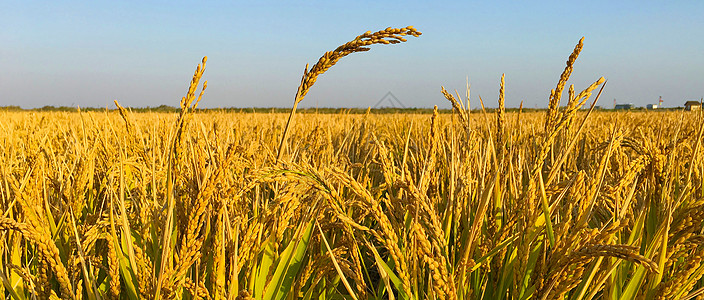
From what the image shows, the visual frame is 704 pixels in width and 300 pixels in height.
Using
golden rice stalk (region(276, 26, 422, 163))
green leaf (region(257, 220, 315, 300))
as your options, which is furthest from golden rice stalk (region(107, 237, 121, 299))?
golden rice stalk (region(276, 26, 422, 163))

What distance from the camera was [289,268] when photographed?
3.74 ft

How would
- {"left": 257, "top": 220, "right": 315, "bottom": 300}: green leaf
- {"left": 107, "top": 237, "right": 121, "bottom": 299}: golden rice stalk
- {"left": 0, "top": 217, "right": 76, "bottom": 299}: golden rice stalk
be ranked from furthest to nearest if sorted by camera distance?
1. {"left": 257, "top": 220, "right": 315, "bottom": 300}: green leaf
2. {"left": 107, "top": 237, "right": 121, "bottom": 299}: golden rice stalk
3. {"left": 0, "top": 217, "right": 76, "bottom": 299}: golden rice stalk

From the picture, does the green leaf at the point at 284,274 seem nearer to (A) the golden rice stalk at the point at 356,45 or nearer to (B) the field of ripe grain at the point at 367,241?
(B) the field of ripe grain at the point at 367,241

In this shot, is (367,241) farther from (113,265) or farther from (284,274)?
(113,265)

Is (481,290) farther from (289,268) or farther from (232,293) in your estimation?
(232,293)

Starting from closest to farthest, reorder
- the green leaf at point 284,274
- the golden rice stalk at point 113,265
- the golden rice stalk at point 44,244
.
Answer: the golden rice stalk at point 44,244 < the golden rice stalk at point 113,265 < the green leaf at point 284,274

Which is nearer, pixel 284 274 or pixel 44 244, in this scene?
pixel 44 244

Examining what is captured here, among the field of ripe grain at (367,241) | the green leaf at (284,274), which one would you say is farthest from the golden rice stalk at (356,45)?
the green leaf at (284,274)

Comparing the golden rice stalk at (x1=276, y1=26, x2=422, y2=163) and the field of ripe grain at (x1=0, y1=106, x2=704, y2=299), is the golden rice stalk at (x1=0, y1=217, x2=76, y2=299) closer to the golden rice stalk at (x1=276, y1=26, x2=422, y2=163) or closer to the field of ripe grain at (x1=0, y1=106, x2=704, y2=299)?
the field of ripe grain at (x1=0, y1=106, x2=704, y2=299)

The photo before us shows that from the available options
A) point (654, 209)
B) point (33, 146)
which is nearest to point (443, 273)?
point (654, 209)

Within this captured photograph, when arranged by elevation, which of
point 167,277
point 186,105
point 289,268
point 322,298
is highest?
point 186,105

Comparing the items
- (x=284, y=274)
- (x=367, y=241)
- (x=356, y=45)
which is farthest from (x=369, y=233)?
(x=356, y=45)

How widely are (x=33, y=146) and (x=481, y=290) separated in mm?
2740

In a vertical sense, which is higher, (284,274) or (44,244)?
(44,244)
